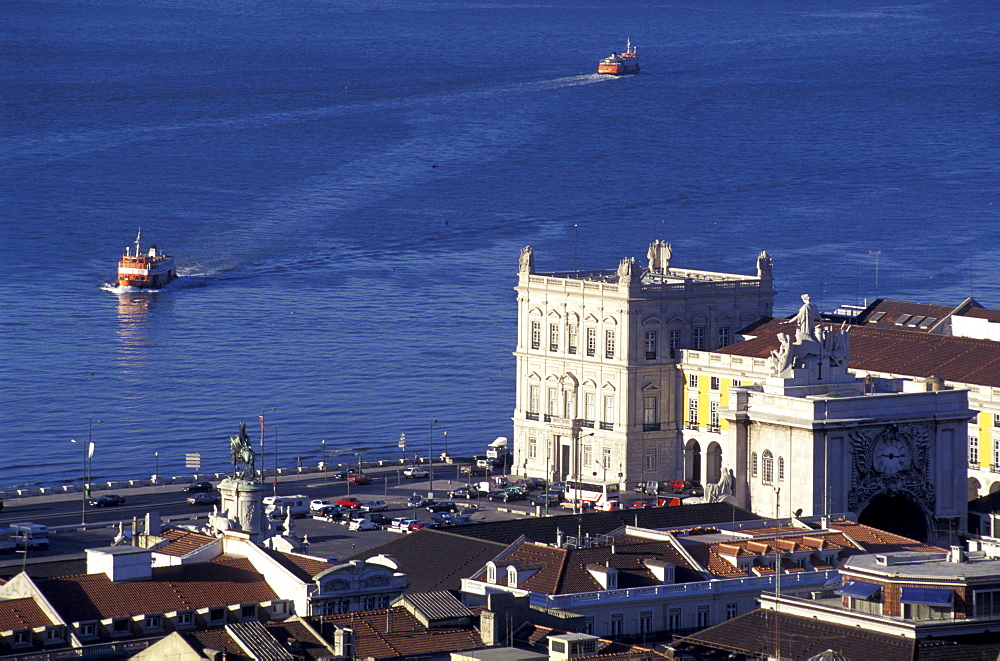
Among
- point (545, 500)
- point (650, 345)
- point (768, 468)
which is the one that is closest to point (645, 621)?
point (768, 468)

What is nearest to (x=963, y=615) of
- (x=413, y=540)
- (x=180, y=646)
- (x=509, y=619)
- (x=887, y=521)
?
(x=509, y=619)

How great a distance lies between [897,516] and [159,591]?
49406mm

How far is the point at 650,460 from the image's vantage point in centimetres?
13788

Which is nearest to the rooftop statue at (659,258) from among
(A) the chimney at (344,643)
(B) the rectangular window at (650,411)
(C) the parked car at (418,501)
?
(B) the rectangular window at (650,411)

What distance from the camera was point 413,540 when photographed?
9525 centimetres

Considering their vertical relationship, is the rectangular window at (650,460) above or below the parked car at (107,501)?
above

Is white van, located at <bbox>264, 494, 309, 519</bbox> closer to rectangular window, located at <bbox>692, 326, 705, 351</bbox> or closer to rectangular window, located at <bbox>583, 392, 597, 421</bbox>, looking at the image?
rectangular window, located at <bbox>583, 392, 597, 421</bbox>

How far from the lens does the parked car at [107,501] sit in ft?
420

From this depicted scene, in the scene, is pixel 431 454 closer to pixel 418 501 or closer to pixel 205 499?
pixel 418 501

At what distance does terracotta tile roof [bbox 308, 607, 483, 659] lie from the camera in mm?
72000

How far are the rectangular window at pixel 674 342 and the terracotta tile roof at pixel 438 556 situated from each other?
44426 mm

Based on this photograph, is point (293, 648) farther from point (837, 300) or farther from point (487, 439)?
point (837, 300)

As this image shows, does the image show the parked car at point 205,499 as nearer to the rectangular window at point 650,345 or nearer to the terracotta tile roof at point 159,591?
the rectangular window at point 650,345

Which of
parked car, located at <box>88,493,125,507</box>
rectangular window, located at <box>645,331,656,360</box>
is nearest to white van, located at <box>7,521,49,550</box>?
parked car, located at <box>88,493,125,507</box>
